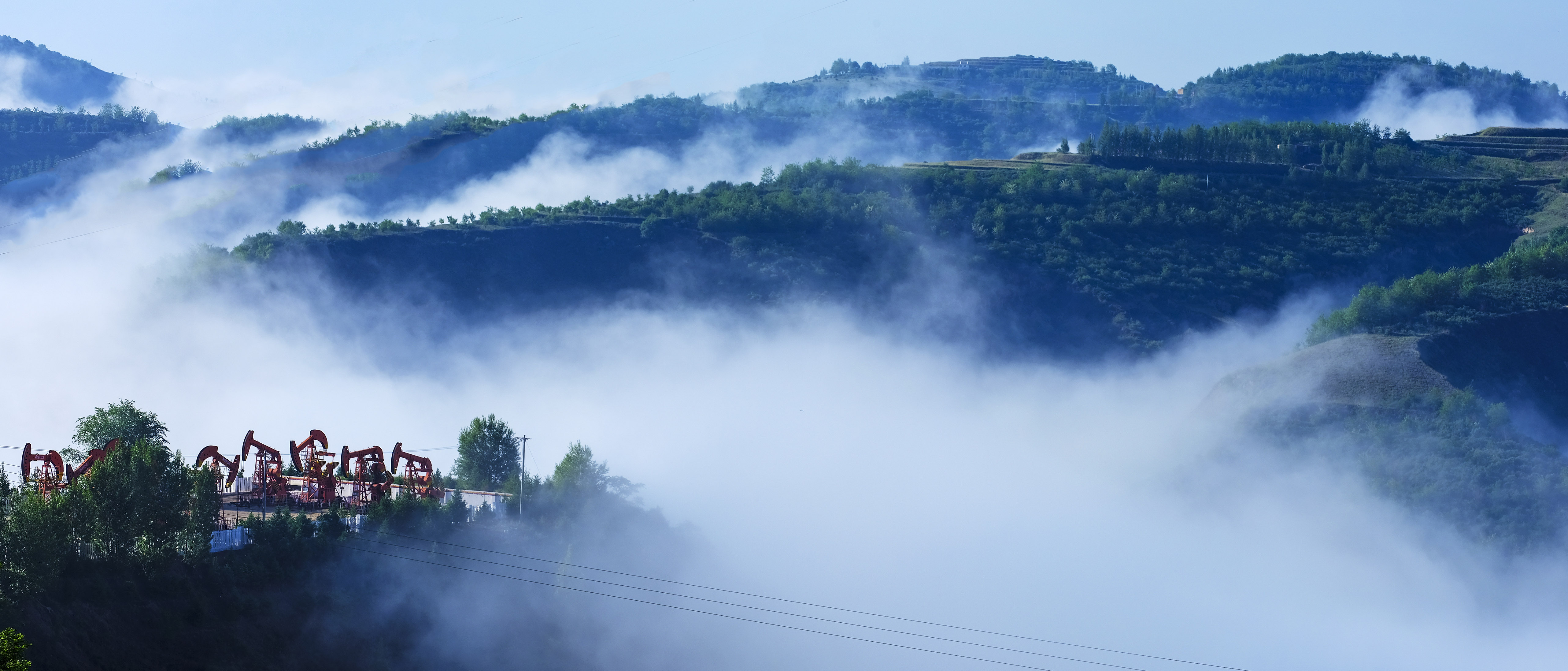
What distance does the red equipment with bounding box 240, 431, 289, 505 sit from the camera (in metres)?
67.2

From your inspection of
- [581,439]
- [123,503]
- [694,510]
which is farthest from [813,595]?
[123,503]

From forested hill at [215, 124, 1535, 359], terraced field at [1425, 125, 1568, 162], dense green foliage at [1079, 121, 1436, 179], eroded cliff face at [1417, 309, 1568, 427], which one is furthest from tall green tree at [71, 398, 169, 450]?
terraced field at [1425, 125, 1568, 162]

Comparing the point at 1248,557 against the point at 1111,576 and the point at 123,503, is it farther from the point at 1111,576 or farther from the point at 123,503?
the point at 123,503

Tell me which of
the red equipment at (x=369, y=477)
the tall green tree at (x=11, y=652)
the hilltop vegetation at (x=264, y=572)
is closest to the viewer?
the tall green tree at (x=11, y=652)

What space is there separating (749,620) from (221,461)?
25.8 m

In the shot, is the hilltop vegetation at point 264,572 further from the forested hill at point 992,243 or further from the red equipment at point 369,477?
the forested hill at point 992,243

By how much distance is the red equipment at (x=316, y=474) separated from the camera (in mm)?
67562

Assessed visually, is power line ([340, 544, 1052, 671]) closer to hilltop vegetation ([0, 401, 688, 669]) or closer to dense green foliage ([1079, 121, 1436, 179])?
hilltop vegetation ([0, 401, 688, 669])

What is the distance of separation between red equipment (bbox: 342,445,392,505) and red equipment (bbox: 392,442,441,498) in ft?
2.21

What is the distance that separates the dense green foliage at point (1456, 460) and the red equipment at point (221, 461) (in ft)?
203

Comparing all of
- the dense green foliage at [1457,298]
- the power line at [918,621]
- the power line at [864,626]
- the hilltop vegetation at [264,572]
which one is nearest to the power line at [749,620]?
the hilltop vegetation at [264,572]

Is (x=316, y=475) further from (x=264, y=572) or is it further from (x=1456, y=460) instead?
(x=1456, y=460)

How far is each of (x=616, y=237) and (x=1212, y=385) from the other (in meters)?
51.7

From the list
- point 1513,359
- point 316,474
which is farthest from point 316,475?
point 1513,359
